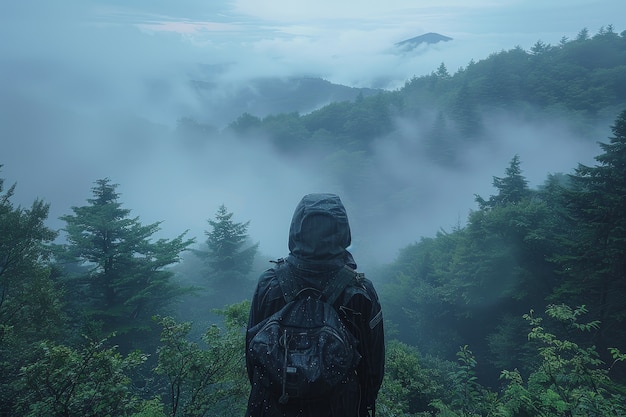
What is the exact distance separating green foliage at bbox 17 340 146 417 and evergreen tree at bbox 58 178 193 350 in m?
15.5

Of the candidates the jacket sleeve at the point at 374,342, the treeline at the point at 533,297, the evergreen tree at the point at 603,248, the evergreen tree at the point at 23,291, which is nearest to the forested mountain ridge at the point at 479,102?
the treeline at the point at 533,297

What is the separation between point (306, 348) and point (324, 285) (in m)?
0.43

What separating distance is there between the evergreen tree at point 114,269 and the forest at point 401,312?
0.26 ft

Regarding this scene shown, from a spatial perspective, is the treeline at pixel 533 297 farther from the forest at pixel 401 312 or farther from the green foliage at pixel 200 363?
the green foliage at pixel 200 363

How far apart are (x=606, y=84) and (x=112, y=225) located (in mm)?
67793

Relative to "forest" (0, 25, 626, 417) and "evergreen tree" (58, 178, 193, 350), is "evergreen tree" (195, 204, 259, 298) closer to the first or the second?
"forest" (0, 25, 626, 417)

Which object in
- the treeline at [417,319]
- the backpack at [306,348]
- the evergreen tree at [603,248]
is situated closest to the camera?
the backpack at [306,348]

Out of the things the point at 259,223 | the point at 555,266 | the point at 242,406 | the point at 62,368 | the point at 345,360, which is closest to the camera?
the point at 345,360

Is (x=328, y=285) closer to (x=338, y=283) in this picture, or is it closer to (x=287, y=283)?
(x=338, y=283)

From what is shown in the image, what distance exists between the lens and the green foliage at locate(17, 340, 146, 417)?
5500mm

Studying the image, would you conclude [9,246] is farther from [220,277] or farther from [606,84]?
[606,84]

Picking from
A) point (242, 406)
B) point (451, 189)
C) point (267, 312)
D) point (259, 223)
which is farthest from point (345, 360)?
point (451, 189)

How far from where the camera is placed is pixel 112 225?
21219 mm

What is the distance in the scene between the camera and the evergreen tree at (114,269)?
20906mm
